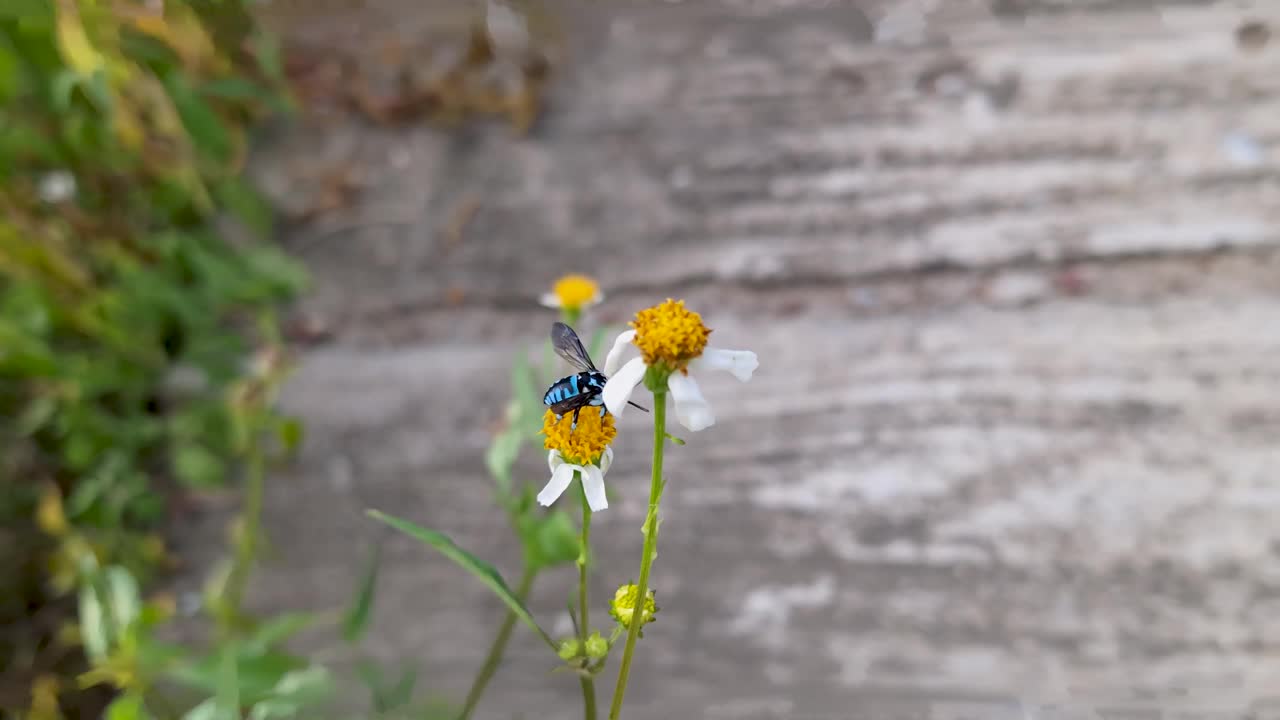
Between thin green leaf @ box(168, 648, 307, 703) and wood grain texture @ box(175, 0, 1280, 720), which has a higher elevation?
wood grain texture @ box(175, 0, 1280, 720)

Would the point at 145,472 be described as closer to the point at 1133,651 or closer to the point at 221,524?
the point at 221,524

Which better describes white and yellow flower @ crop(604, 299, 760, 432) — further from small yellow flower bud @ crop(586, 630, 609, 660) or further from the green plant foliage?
the green plant foliage

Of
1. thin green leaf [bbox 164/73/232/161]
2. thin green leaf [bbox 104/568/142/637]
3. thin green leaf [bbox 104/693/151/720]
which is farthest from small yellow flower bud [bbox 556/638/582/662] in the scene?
thin green leaf [bbox 164/73/232/161]

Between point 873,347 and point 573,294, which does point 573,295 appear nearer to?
point 573,294

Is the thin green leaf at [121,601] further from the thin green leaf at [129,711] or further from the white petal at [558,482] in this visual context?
the white petal at [558,482]

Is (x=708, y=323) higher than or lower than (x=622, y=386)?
higher

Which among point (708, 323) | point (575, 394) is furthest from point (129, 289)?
point (575, 394)

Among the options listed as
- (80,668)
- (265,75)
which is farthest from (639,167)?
(80,668)
